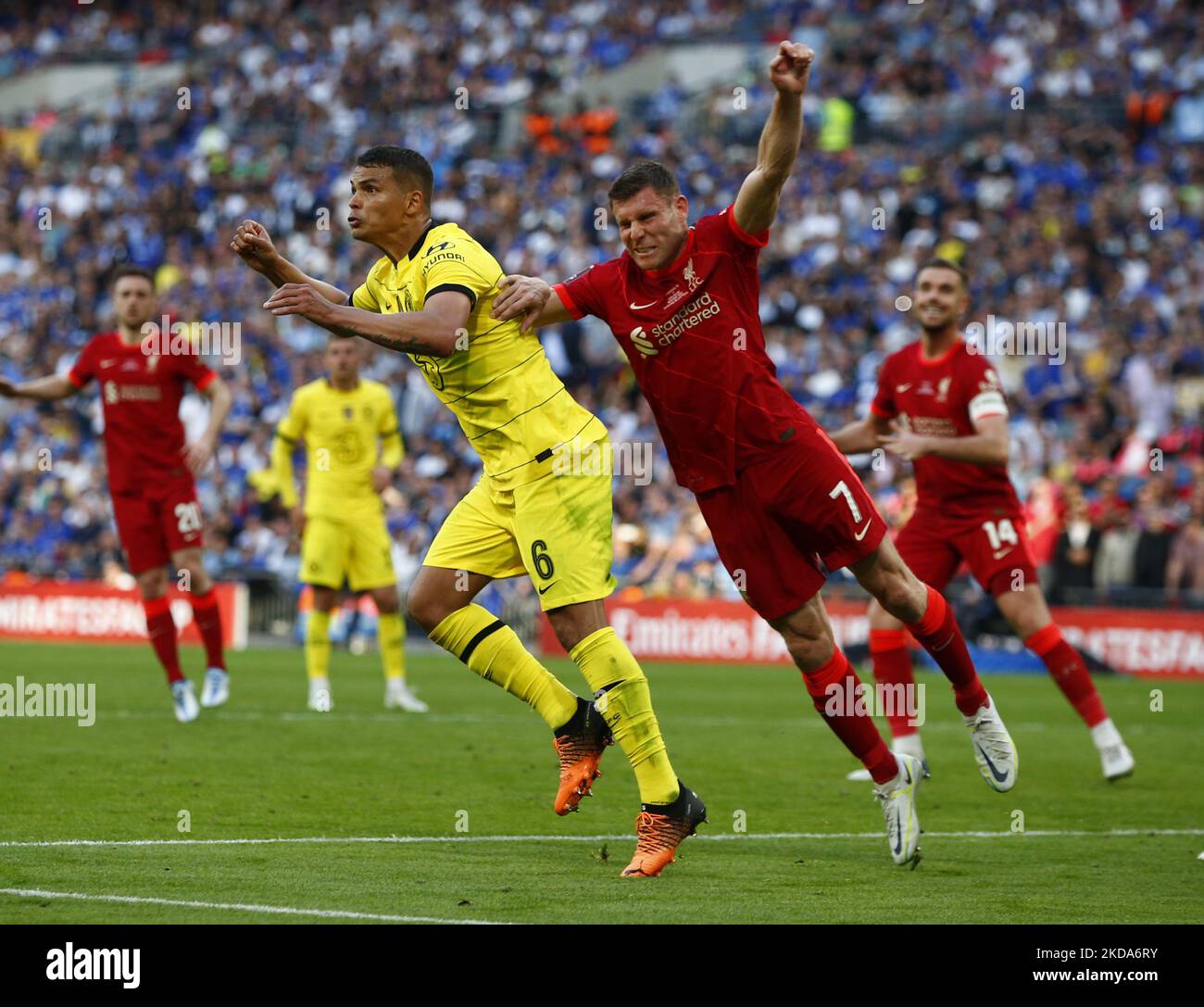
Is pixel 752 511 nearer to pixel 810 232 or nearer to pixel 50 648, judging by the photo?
pixel 50 648

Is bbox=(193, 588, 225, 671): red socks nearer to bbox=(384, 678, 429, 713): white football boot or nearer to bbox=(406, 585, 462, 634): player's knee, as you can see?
bbox=(384, 678, 429, 713): white football boot

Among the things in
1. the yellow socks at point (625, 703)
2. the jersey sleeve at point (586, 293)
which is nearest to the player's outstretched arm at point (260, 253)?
the jersey sleeve at point (586, 293)

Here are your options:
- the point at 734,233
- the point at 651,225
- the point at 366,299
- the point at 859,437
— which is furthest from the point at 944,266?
the point at 366,299

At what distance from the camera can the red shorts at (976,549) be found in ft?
36.3

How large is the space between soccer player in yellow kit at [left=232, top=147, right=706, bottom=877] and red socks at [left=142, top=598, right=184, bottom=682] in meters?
6.02

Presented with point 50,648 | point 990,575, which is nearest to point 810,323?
point 50,648

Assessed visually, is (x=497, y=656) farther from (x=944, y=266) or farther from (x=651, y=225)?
(x=944, y=266)

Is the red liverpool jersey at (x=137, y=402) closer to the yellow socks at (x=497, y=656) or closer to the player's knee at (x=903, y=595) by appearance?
the yellow socks at (x=497, y=656)

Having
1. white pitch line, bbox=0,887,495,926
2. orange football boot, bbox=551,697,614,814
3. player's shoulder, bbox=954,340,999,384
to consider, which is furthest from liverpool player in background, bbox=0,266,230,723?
white pitch line, bbox=0,887,495,926

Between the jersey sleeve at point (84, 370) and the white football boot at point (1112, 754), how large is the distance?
7.64m

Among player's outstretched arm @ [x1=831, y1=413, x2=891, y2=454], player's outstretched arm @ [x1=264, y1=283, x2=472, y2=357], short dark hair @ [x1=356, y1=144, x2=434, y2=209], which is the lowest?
player's outstretched arm @ [x1=831, y1=413, x2=891, y2=454]

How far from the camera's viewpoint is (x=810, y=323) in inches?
1067

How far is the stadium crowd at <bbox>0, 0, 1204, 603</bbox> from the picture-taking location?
23922mm
